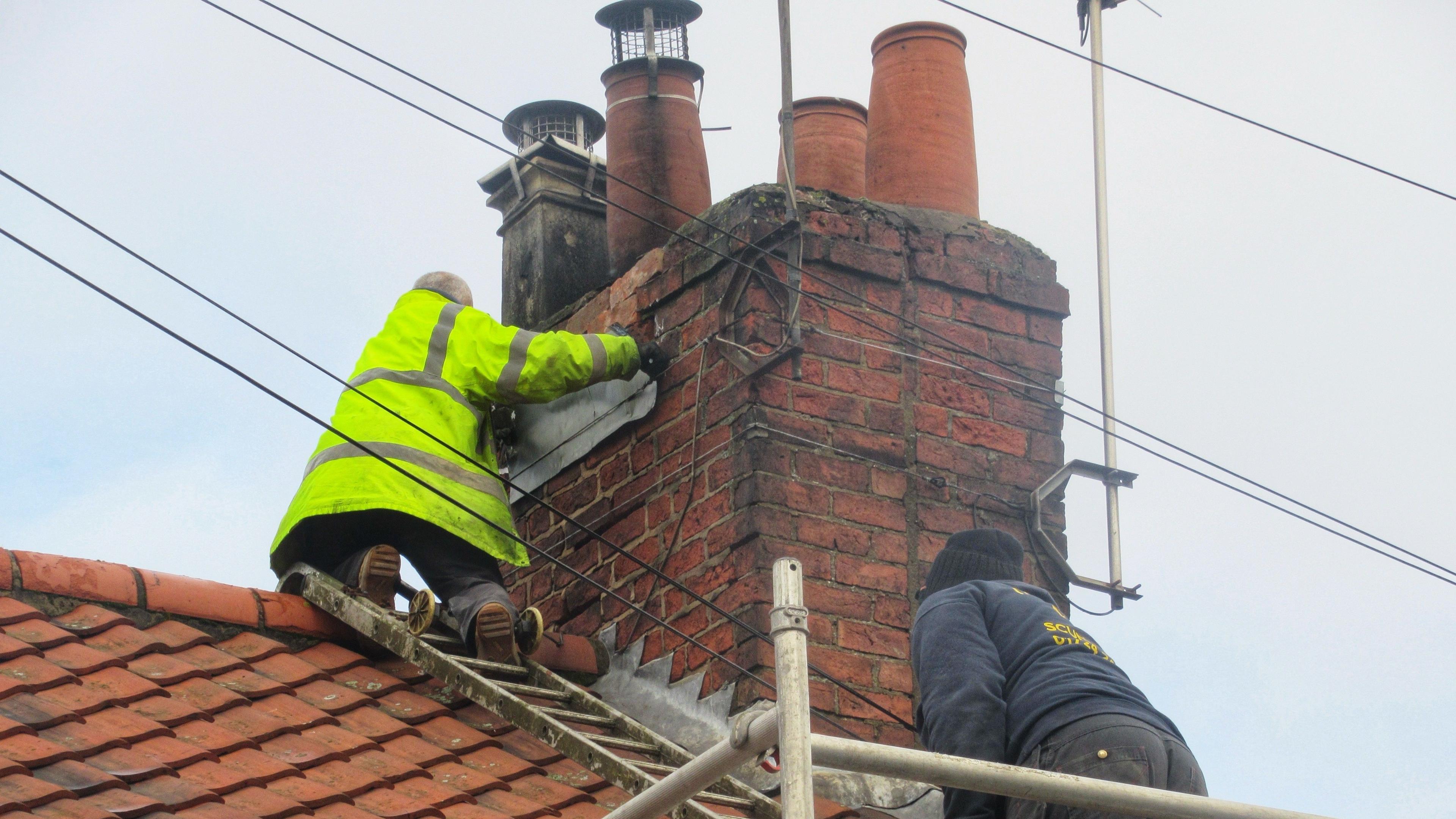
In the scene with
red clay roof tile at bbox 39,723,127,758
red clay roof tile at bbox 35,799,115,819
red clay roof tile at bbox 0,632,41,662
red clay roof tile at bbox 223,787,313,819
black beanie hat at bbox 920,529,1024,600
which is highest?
black beanie hat at bbox 920,529,1024,600

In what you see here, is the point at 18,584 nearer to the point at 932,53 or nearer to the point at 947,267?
the point at 947,267

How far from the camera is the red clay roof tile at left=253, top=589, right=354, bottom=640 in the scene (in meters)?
5.14

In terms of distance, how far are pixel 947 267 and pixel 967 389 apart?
397 millimetres

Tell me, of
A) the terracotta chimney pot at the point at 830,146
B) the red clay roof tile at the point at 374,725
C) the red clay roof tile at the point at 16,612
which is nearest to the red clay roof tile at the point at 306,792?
the red clay roof tile at the point at 374,725

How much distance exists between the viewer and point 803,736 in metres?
2.81

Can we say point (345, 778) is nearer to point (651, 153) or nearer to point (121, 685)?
point (121, 685)

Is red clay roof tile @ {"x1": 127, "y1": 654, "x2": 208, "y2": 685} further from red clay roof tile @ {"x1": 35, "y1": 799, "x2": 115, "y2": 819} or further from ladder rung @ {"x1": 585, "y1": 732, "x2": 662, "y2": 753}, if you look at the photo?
ladder rung @ {"x1": 585, "y1": 732, "x2": 662, "y2": 753}

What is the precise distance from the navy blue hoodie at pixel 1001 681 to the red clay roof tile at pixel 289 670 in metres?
1.59

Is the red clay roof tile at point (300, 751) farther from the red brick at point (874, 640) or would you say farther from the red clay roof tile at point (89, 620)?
the red brick at point (874, 640)

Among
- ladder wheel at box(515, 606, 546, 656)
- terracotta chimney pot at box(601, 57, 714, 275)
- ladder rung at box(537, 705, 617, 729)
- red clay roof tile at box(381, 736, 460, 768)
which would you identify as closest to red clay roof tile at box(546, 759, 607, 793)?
ladder rung at box(537, 705, 617, 729)

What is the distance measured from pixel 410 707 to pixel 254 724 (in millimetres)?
517

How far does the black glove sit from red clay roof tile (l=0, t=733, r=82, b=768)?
2376 millimetres

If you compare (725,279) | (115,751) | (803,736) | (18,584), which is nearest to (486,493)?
(725,279)

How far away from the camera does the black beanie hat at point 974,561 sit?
453 centimetres
